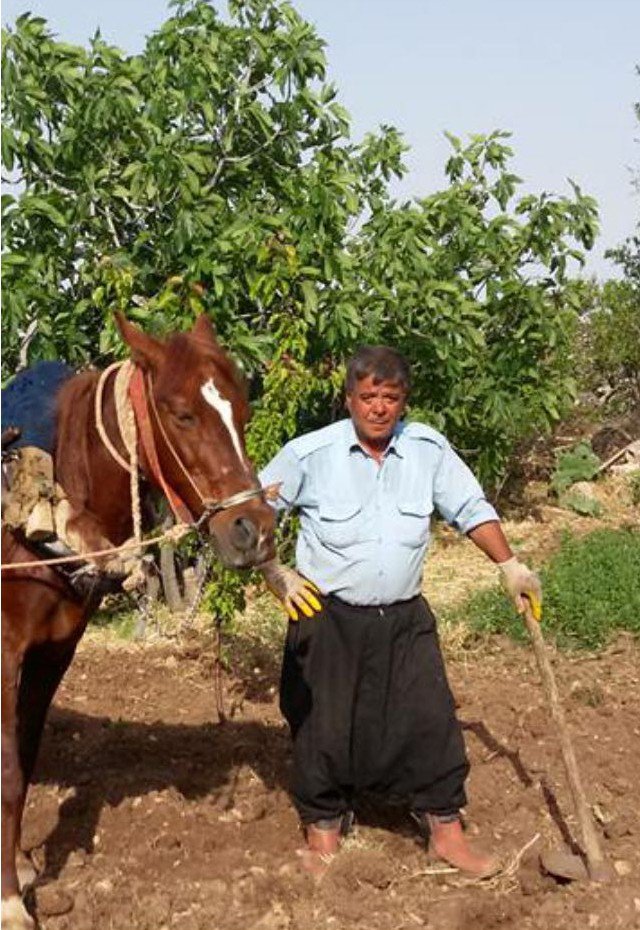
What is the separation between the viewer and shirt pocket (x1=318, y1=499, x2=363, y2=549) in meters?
4.39

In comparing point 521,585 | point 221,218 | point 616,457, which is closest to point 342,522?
point 521,585

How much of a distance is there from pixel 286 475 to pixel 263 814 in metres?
1.42

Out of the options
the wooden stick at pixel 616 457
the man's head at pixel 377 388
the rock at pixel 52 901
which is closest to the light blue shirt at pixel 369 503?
the man's head at pixel 377 388

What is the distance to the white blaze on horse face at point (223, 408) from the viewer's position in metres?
3.74

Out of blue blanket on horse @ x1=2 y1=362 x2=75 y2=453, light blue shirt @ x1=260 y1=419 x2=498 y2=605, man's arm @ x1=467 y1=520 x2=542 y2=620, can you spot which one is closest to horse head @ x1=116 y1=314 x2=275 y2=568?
blue blanket on horse @ x1=2 y1=362 x2=75 y2=453

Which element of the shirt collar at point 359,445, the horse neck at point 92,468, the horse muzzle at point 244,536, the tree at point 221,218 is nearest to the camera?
the horse muzzle at point 244,536

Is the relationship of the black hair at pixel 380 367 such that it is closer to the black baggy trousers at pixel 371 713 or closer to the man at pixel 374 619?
the man at pixel 374 619

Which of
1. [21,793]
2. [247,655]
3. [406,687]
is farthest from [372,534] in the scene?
[247,655]

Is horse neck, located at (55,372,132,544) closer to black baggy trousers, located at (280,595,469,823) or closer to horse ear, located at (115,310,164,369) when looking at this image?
horse ear, located at (115,310,164,369)

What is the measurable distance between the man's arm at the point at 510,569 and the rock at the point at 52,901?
1.75 meters

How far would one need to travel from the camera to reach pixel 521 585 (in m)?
4.46

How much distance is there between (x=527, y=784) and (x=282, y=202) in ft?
14.1

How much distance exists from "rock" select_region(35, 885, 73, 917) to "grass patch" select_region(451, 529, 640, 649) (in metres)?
4.20

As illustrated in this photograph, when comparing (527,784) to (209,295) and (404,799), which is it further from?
(209,295)
